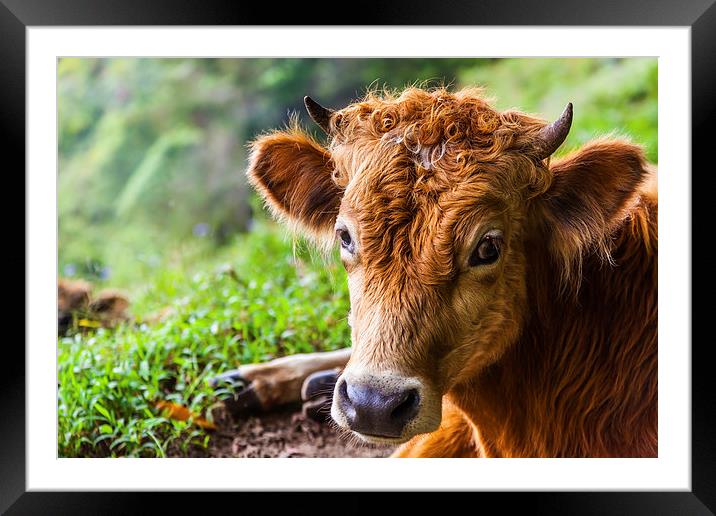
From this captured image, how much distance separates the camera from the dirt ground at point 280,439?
4.26 meters

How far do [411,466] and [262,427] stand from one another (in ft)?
3.82

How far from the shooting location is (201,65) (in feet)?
26.1

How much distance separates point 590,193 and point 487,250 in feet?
1.82

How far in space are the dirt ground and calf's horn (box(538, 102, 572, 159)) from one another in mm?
2094

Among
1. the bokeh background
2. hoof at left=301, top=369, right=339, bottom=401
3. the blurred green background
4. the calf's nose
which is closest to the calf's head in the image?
the calf's nose

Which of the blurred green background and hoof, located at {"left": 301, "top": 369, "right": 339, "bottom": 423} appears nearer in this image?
hoof, located at {"left": 301, "top": 369, "right": 339, "bottom": 423}

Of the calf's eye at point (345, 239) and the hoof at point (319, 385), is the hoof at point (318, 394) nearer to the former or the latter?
the hoof at point (319, 385)

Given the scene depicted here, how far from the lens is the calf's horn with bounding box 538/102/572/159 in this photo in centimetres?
290

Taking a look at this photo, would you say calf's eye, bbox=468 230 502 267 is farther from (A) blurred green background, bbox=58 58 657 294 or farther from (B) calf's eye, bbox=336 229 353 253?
(A) blurred green background, bbox=58 58 657 294

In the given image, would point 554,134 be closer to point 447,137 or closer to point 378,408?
point 447,137
